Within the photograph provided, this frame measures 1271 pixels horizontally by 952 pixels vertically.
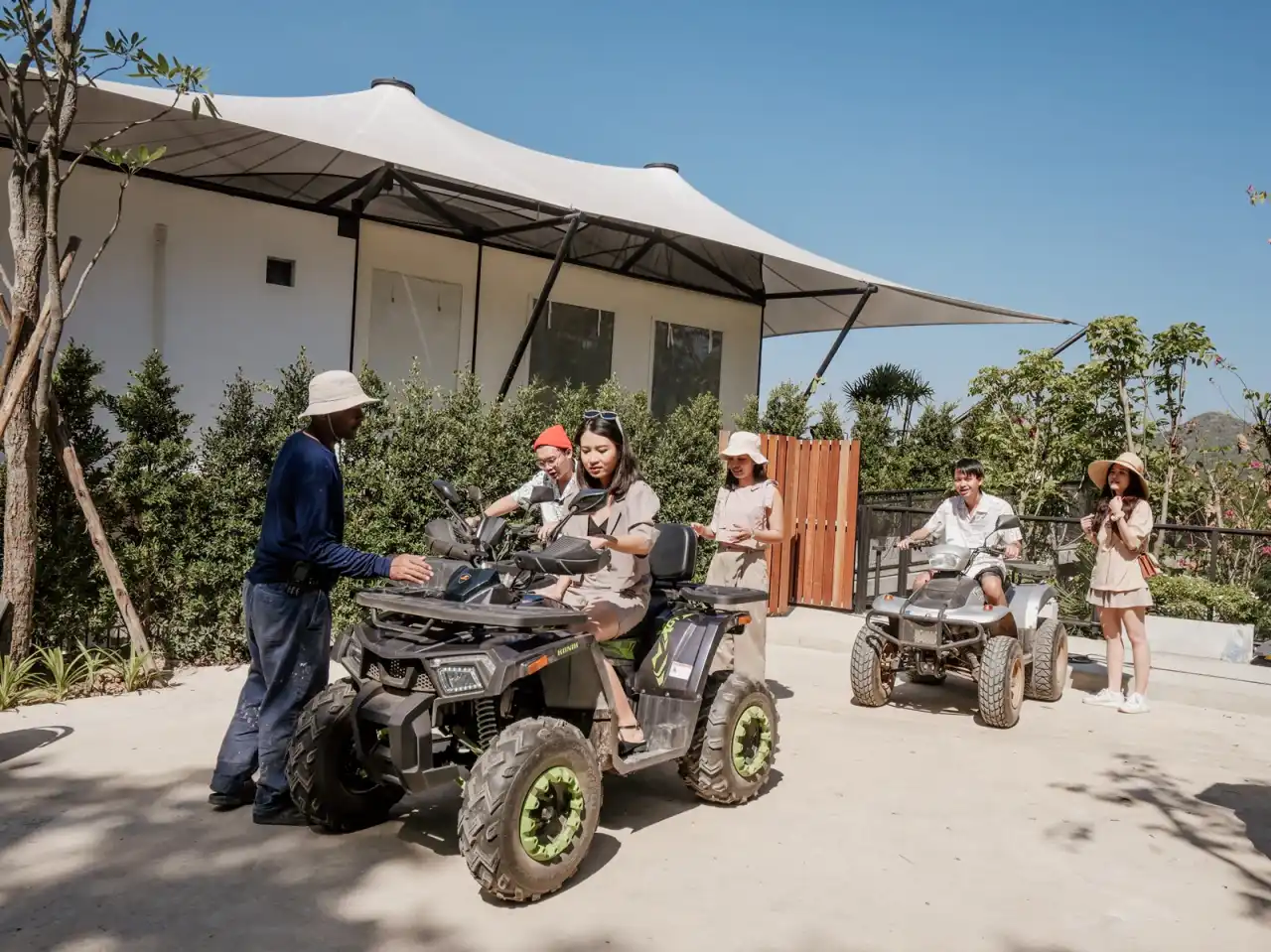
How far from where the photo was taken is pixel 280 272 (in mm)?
10820

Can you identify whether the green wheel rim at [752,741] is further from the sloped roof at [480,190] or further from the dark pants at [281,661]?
the sloped roof at [480,190]

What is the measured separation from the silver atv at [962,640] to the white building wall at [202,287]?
259 inches

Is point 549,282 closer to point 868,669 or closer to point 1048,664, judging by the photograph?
point 868,669

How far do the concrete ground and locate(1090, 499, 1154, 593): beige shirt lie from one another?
57.2 inches

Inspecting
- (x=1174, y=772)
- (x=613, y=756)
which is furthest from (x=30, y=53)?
(x=1174, y=772)

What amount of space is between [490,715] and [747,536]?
326 centimetres

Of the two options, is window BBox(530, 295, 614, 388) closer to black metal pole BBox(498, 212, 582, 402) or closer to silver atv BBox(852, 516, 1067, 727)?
black metal pole BBox(498, 212, 582, 402)

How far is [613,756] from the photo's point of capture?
4473 millimetres

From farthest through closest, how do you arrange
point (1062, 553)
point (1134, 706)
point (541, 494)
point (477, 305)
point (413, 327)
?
1. point (477, 305)
2. point (413, 327)
3. point (1062, 553)
4. point (1134, 706)
5. point (541, 494)

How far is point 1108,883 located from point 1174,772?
7.14ft

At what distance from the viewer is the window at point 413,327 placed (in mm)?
11914

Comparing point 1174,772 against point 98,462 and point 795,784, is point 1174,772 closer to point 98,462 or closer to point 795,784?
point 795,784

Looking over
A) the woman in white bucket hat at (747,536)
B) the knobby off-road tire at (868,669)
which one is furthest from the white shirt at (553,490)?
the knobby off-road tire at (868,669)

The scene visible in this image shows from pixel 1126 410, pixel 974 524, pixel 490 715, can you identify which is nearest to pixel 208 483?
pixel 490 715
